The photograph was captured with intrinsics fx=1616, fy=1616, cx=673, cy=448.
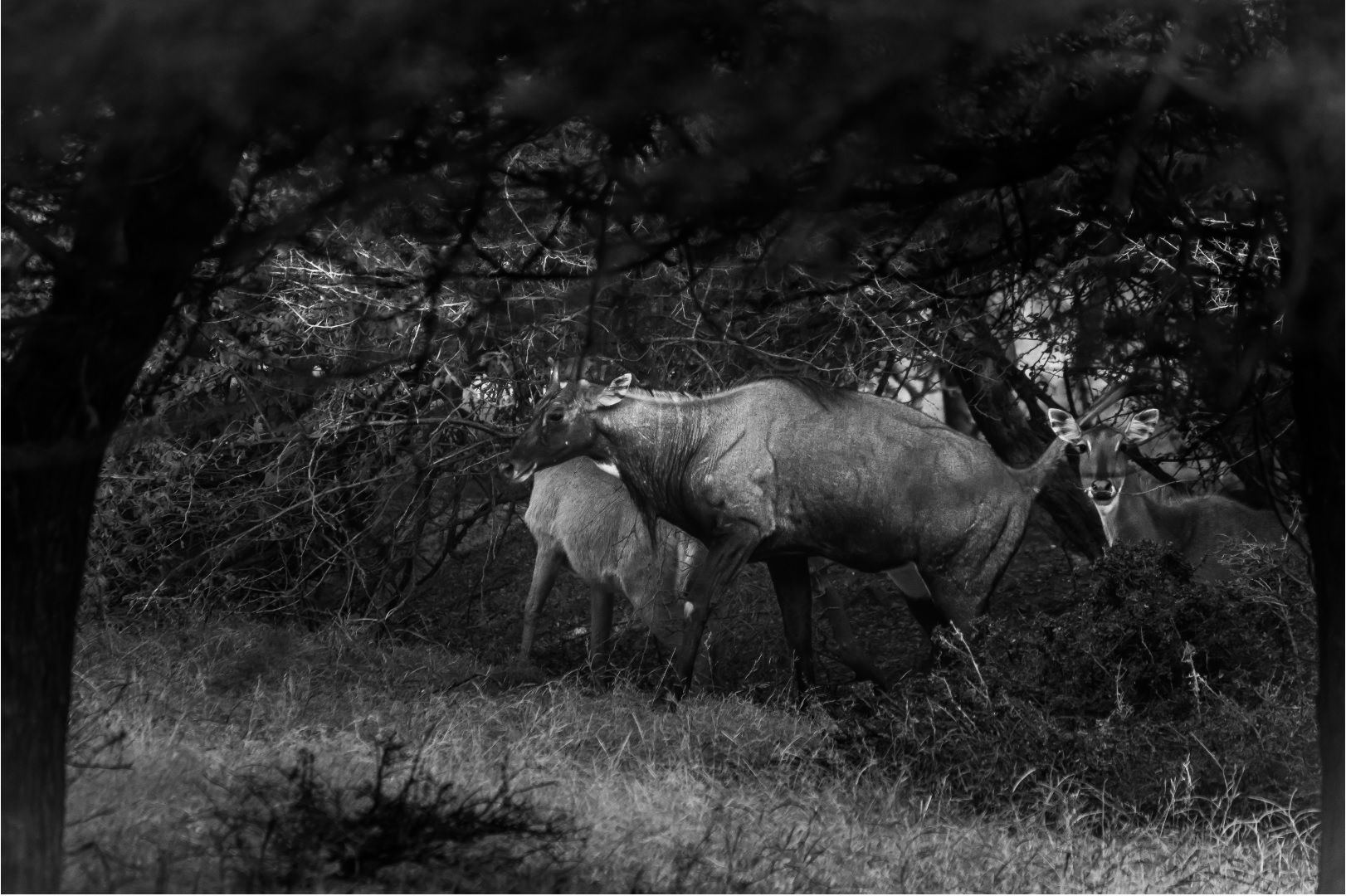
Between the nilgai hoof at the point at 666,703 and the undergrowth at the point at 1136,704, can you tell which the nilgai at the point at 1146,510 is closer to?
the undergrowth at the point at 1136,704

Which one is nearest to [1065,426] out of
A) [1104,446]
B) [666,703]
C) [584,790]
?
[1104,446]

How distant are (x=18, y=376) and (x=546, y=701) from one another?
15.1 feet

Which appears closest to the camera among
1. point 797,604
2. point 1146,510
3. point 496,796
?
point 496,796

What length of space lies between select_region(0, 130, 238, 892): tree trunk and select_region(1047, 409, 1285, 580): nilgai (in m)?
6.54

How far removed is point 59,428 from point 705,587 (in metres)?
5.22

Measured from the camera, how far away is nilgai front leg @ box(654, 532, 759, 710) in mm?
8875

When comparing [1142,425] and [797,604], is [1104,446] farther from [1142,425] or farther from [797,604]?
[797,604]

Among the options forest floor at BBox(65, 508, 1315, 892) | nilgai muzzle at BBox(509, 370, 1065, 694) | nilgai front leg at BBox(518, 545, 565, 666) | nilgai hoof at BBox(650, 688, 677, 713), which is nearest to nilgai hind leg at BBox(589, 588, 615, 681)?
nilgai front leg at BBox(518, 545, 565, 666)

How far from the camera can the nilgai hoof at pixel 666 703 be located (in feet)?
27.2

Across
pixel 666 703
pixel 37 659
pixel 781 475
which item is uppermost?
pixel 781 475

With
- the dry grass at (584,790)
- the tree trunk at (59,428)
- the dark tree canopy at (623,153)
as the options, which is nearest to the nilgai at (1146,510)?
the dry grass at (584,790)

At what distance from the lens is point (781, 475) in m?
9.09

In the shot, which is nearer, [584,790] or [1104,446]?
[584,790]

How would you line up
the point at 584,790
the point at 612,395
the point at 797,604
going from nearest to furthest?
1. the point at 584,790
2. the point at 612,395
3. the point at 797,604
